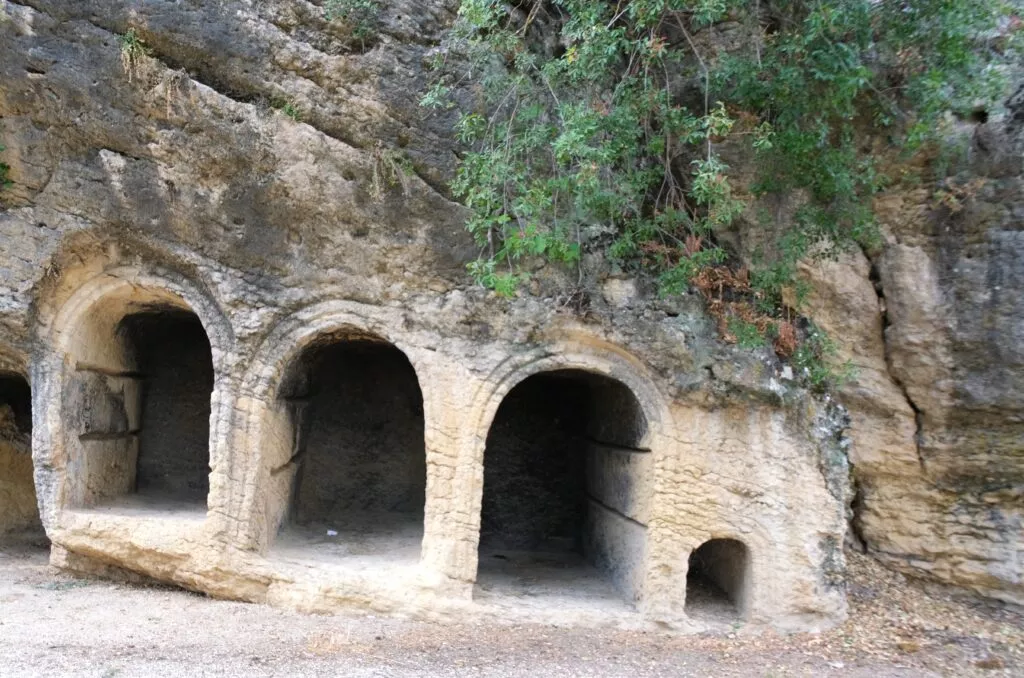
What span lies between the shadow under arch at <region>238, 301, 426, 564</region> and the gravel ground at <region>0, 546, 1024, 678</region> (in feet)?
3.03

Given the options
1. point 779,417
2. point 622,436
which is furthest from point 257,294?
point 779,417

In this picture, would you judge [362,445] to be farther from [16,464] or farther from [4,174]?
[4,174]

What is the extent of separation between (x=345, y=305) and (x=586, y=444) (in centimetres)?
344

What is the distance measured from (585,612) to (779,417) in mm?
2341

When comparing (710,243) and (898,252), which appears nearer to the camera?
(710,243)

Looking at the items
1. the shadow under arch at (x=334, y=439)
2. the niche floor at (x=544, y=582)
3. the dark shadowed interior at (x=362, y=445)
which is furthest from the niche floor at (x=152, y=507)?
the niche floor at (x=544, y=582)

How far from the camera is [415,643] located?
5.60 metres

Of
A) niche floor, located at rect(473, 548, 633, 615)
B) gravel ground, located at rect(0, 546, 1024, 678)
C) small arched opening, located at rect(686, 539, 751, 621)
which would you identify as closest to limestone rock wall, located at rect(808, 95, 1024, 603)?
gravel ground, located at rect(0, 546, 1024, 678)

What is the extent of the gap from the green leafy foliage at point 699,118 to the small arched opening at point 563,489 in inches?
63.6

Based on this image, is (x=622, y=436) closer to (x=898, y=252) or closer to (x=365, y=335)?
(x=365, y=335)

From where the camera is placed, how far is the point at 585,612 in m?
6.21

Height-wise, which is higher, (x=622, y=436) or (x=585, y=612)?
(x=622, y=436)

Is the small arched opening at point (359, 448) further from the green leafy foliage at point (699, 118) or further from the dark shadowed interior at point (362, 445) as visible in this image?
the green leafy foliage at point (699, 118)

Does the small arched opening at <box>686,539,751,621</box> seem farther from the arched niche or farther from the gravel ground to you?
the arched niche
